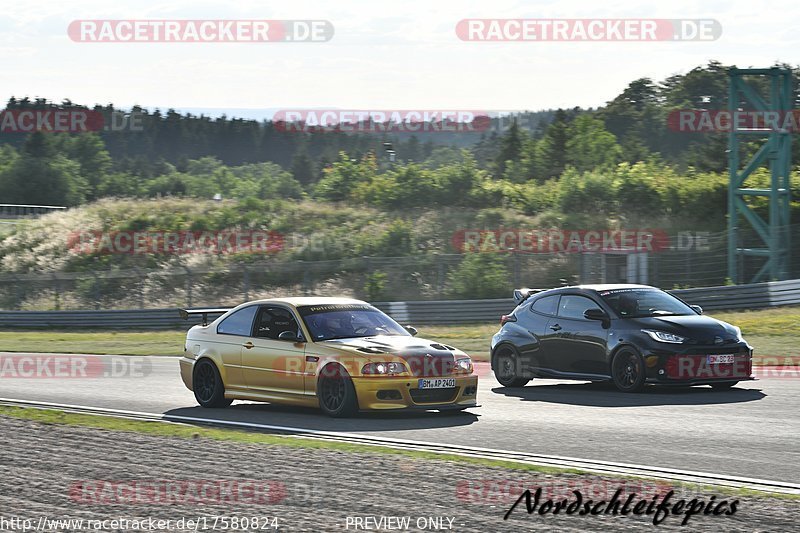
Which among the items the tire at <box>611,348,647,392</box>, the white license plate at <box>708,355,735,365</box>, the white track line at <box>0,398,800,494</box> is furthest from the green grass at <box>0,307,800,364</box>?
the white track line at <box>0,398,800,494</box>

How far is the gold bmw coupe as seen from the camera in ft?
41.1

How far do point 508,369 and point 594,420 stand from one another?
4179 millimetres

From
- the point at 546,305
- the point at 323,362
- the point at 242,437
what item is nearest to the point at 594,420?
the point at 323,362

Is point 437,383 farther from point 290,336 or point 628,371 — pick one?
point 628,371

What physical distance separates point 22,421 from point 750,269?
2779cm

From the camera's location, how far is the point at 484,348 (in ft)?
A: 85.6

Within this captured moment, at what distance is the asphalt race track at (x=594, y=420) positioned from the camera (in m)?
9.78

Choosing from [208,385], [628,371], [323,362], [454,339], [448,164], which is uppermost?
[448,164]

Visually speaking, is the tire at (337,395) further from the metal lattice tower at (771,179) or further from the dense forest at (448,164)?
the dense forest at (448,164)

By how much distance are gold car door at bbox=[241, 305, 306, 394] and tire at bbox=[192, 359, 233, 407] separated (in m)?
0.55

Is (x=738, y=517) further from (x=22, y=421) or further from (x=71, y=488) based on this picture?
(x=22, y=421)

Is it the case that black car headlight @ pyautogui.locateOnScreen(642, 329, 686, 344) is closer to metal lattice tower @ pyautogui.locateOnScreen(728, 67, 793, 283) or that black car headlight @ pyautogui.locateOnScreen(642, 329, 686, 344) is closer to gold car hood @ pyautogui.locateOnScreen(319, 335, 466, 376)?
→ gold car hood @ pyautogui.locateOnScreen(319, 335, 466, 376)

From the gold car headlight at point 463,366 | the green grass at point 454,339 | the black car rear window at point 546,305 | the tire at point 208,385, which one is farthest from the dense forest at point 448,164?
the gold car headlight at point 463,366

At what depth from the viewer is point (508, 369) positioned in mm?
16453
